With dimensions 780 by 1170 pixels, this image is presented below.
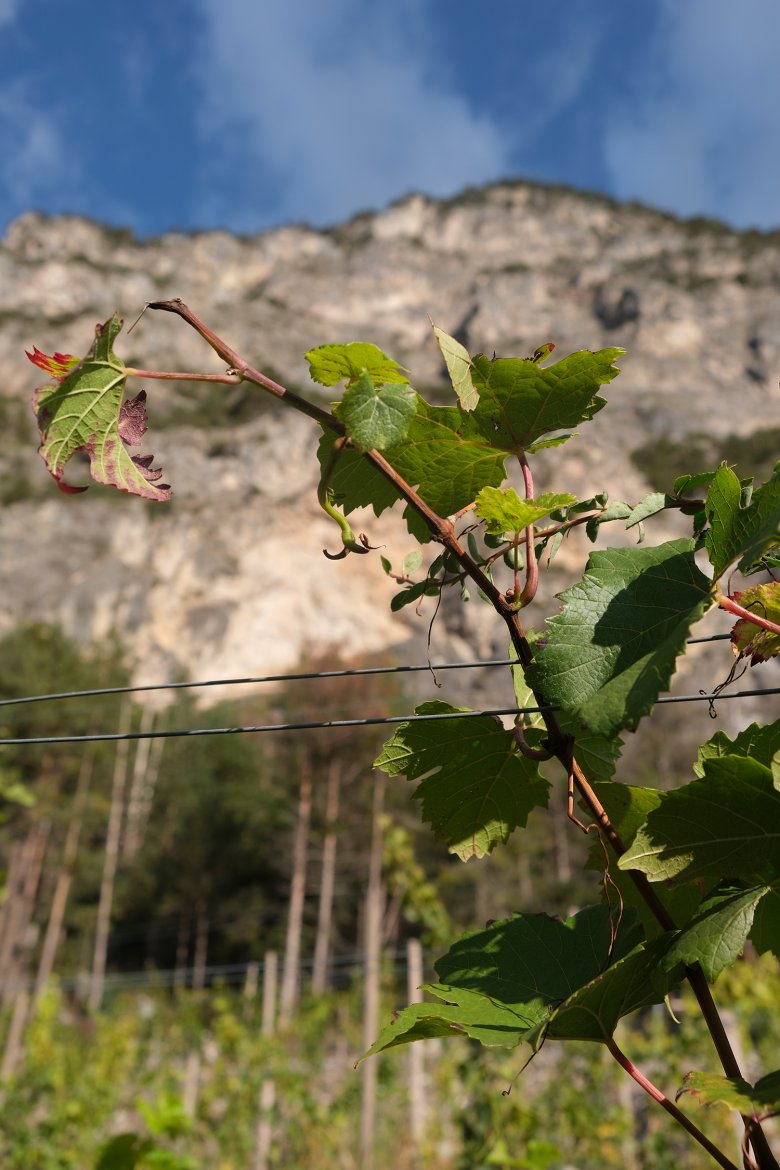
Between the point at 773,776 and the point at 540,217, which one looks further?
the point at 540,217

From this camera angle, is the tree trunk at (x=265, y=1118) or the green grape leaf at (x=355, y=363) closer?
the green grape leaf at (x=355, y=363)

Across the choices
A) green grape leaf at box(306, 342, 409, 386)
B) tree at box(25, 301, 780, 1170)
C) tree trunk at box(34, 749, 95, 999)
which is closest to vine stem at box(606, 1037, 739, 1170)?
Answer: tree at box(25, 301, 780, 1170)

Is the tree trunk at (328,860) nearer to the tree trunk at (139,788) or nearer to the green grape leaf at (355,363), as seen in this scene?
the tree trunk at (139,788)

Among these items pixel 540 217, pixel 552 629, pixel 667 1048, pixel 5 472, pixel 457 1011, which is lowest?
pixel 457 1011

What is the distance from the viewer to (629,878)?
1.62 feet

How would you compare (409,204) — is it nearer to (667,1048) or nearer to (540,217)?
(540,217)

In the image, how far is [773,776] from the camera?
1.27ft

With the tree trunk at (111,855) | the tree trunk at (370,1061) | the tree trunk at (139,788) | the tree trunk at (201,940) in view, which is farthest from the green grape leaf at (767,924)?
the tree trunk at (139,788)

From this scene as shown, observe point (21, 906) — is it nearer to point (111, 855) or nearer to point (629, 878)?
point (111, 855)

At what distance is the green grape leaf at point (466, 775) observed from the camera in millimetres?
539

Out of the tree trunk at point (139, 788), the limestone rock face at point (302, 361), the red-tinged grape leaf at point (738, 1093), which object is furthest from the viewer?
the limestone rock face at point (302, 361)

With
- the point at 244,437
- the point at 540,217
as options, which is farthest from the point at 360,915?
the point at 540,217

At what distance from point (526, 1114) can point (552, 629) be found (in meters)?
3.70

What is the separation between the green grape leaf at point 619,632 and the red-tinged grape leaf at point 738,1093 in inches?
5.8
